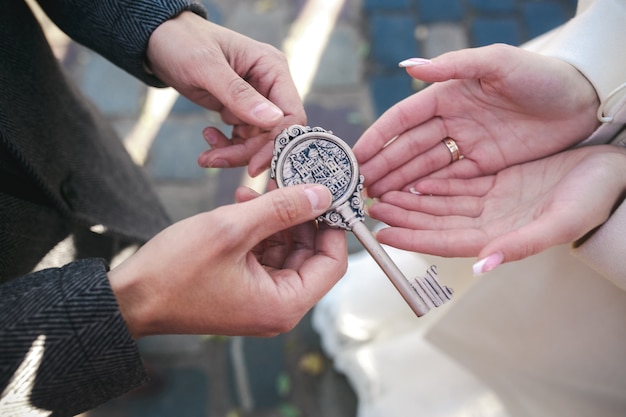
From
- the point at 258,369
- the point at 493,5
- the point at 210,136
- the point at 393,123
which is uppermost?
the point at 210,136

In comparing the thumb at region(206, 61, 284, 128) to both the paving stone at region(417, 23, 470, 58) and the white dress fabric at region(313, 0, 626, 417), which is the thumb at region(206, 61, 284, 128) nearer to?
the white dress fabric at region(313, 0, 626, 417)

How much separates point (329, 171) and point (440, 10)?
2637 mm

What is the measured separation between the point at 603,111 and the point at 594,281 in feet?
1.74

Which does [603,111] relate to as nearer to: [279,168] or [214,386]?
[279,168]

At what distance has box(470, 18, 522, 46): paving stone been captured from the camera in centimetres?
347

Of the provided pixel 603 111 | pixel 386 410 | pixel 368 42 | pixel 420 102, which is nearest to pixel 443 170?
pixel 420 102

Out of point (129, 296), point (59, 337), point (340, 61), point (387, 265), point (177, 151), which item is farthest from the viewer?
point (340, 61)

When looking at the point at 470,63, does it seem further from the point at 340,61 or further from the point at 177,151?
the point at 177,151

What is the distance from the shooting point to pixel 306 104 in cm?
334

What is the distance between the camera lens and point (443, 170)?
1753 mm

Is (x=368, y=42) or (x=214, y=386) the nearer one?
(x=214, y=386)

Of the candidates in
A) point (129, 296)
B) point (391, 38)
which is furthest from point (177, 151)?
point (129, 296)

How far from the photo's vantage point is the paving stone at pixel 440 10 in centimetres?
359

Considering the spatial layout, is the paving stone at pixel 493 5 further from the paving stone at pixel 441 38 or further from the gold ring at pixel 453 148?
the gold ring at pixel 453 148
